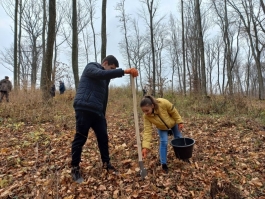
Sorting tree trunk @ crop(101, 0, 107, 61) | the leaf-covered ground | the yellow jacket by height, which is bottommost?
the leaf-covered ground

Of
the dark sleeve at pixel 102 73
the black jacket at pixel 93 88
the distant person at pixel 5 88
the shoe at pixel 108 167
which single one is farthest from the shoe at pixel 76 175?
the distant person at pixel 5 88

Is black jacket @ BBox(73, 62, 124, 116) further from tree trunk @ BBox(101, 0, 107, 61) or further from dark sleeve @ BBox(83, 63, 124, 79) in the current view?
tree trunk @ BBox(101, 0, 107, 61)

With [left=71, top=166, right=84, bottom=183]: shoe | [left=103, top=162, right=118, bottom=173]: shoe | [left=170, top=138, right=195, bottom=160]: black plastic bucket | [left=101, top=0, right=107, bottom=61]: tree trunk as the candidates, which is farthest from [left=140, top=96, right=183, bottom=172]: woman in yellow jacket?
[left=101, top=0, right=107, bottom=61]: tree trunk

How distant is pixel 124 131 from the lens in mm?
6023

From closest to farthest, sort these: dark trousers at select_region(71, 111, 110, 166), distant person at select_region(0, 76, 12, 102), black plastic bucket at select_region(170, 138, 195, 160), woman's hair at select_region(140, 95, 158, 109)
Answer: dark trousers at select_region(71, 111, 110, 166), woman's hair at select_region(140, 95, 158, 109), black plastic bucket at select_region(170, 138, 195, 160), distant person at select_region(0, 76, 12, 102)

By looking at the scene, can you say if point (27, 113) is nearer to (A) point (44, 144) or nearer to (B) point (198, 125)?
(A) point (44, 144)

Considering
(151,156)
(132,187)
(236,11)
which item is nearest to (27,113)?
(151,156)

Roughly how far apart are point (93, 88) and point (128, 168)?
1.62 m

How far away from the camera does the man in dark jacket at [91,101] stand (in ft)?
10.3

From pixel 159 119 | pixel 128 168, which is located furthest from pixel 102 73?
pixel 128 168

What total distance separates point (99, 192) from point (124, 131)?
2898 millimetres

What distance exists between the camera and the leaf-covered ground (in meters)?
3.12

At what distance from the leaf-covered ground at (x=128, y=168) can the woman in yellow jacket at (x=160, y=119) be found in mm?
429

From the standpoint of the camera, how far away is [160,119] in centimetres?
379
